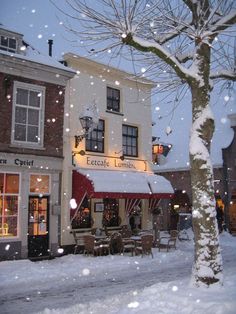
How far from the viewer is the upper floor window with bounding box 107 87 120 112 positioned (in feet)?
62.9

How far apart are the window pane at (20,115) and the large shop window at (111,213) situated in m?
5.40

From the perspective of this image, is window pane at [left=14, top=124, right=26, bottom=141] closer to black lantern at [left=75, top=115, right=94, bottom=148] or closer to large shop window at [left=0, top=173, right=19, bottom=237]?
large shop window at [left=0, top=173, right=19, bottom=237]

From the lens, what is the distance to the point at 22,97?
1578cm

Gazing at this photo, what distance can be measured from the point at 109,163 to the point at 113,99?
3105 mm

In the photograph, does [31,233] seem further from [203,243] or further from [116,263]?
[203,243]

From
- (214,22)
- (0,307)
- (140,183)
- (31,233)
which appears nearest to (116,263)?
(31,233)

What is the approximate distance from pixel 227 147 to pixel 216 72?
19.0 m

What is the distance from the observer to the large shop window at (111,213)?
18.6 m

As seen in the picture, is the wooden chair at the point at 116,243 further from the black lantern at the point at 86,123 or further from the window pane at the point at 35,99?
the window pane at the point at 35,99

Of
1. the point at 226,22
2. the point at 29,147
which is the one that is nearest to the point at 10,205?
the point at 29,147

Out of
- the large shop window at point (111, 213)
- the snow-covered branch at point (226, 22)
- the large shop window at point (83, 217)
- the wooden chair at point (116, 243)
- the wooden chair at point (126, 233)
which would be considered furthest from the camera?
the large shop window at point (111, 213)

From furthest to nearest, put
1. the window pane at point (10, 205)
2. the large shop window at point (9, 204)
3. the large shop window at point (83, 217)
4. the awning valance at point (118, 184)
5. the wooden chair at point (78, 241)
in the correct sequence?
the large shop window at point (83, 217), the wooden chair at point (78, 241), the awning valance at point (118, 184), the window pane at point (10, 205), the large shop window at point (9, 204)

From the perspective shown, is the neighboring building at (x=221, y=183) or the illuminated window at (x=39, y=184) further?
the neighboring building at (x=221, y=183)

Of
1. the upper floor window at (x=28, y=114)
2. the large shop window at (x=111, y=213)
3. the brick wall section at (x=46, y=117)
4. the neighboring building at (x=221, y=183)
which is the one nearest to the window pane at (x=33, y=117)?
the upper floor window at (x=28, y=114)
